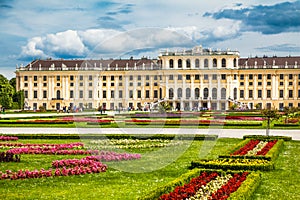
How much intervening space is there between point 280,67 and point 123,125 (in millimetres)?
41001

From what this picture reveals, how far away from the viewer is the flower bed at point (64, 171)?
970 centimetres

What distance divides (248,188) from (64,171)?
3.85 m

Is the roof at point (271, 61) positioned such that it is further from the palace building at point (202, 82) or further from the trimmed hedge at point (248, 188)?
the trimmed hedge at point (248, 188)

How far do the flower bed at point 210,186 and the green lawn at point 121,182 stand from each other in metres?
0.33

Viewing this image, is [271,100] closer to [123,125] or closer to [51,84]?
[51,84]

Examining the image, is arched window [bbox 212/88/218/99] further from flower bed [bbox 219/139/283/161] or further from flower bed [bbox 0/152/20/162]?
flower bed [bbox 0/152/20/162]

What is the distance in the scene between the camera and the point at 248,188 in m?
8.06

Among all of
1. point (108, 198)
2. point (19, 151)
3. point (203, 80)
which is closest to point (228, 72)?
point (203, 80)

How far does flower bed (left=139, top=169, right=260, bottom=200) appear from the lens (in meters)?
7.62

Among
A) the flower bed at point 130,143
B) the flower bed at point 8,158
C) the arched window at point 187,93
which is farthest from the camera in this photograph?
the arched window at point 187,93

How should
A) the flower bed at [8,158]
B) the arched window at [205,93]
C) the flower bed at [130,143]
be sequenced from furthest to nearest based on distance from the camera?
the arched window at [205,93]
the flower bed at [130,143]
the flower bed at [8,158]

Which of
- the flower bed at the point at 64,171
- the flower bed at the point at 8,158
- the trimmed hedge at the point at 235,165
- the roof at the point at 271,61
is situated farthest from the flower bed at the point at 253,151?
the roof at the point at 271,61

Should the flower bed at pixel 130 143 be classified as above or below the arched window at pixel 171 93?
below

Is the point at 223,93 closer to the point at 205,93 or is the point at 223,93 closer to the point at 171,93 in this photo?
the point at 205,93
